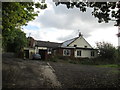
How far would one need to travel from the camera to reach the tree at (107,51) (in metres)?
33.7

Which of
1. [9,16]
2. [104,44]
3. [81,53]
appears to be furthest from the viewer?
[81,53]

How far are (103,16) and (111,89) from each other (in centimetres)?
416

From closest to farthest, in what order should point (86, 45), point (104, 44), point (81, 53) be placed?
1. point (104, 44)
2. point (81, 53)
3. point (86, 45)

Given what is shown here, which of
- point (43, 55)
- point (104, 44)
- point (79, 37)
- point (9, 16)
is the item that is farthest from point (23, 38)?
point (9, 16)

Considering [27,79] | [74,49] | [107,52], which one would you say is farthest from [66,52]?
[27,79]

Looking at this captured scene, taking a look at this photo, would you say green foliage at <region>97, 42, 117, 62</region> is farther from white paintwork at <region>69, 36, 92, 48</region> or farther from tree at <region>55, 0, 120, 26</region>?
tree at <region>55, 0, 120, 26</region>

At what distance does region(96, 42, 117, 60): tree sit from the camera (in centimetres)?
3370

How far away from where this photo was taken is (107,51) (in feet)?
112

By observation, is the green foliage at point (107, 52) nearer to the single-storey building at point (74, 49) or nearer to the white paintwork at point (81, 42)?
the single-storey building at point (74, 49)

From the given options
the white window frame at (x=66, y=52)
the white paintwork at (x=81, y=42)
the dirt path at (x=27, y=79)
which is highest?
the white paintwork at (x=81, y=42)

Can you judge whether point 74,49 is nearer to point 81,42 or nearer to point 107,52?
point 81,42

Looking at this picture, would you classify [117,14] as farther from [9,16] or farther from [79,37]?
[79,37]

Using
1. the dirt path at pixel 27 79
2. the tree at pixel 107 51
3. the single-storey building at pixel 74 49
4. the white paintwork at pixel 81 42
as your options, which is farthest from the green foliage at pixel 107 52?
the dirt path at pixel 27 79

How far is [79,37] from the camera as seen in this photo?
42.2 metres
